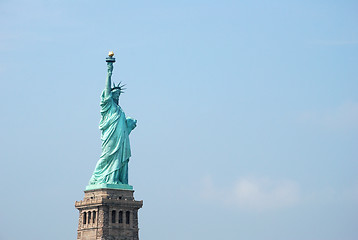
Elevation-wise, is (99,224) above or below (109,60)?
below

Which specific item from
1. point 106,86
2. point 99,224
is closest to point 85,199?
point 99,224

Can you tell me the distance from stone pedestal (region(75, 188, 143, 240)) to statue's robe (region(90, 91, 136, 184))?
1430 mm

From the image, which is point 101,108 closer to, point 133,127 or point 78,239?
point 133,127

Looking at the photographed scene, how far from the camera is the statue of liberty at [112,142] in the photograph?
11569cm

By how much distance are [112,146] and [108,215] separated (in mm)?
6544

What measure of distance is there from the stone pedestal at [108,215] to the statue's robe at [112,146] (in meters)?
1.43

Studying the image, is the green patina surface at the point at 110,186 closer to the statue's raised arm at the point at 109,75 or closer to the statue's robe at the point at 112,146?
the statue's robe at the point at 112,146

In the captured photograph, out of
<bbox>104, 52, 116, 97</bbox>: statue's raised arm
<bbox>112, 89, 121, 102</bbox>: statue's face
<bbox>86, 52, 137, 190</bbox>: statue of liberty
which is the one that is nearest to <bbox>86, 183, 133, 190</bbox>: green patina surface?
<bbox>86, 52, 137, 190</bbox>: statue of liberty

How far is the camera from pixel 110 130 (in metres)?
117

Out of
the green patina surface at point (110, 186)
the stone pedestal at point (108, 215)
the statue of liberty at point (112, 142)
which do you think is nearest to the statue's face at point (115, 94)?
the statue of liberty at point (112, 142)

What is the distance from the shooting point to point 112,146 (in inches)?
4577

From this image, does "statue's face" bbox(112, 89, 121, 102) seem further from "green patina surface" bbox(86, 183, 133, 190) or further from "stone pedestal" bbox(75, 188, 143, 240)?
"stone pedestal" bbox(75, 188, 143, 240)

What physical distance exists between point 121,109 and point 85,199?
9182mm

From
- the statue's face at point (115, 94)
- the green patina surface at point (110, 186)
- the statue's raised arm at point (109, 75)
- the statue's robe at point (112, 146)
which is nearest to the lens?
the green patina surface at point (110, 186)
